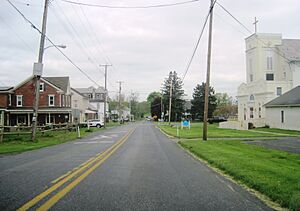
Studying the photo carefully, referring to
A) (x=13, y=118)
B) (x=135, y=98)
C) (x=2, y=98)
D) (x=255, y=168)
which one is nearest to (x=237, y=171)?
(x=255, y=168)

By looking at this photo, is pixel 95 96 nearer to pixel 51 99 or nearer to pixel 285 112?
pixel 51 99

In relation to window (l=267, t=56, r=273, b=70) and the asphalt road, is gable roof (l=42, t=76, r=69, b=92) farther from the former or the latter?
the asphalt road

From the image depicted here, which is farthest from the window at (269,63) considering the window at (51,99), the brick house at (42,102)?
the window at (51,99)

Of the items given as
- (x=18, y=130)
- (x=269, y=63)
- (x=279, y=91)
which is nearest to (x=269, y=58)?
(x=269, y=63)

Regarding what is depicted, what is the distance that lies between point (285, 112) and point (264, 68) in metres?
17.0

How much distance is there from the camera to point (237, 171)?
33.0 feet

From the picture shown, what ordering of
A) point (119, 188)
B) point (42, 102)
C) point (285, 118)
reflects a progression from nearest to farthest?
point (119, 188)
point (285, 118)
point (42, 102)

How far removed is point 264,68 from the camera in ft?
185

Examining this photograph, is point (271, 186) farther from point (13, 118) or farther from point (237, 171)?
point (13, 118)

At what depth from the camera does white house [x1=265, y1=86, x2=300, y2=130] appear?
3856 cm

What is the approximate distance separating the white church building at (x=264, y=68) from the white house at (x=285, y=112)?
5720 millimetres

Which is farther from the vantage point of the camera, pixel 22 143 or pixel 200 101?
pixel 200 101

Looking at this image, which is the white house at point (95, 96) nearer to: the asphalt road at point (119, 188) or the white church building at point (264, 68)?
the white church building at point (264, 68)

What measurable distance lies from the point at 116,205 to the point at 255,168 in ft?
19.0
